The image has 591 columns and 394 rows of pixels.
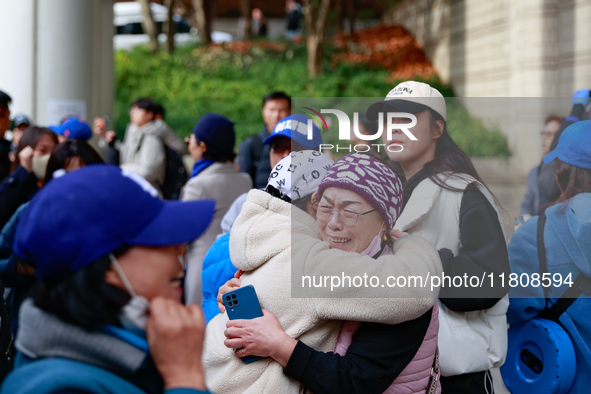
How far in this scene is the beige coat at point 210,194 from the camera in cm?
474

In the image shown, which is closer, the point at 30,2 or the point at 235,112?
the point at 30,2

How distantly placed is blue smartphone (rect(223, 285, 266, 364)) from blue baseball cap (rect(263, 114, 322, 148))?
44.3 inches

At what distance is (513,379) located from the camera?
3010 mm

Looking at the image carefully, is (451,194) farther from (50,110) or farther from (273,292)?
(50,110)

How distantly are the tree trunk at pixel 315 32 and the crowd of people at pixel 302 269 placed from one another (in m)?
13.5

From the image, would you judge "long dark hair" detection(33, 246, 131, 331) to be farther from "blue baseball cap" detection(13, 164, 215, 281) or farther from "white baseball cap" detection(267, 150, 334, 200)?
"white baseball cap" detection(267, 150, 334, 200)

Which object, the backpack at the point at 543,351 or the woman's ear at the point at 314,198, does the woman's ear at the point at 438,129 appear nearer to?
the woman's ear at the point at 314,198

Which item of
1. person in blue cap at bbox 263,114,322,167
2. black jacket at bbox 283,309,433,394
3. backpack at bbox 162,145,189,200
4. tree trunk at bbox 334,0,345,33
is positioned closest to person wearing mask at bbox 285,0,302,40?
tree trunk at bbox 334,0,345,33

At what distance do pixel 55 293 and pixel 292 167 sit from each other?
3.61 ft

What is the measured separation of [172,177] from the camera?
643 centimetres

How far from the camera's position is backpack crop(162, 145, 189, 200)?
640 cm

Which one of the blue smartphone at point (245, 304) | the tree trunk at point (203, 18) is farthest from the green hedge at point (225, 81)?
the blue smartphone at point (245, 304)

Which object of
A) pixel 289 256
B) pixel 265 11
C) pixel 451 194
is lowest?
pixel 289 256

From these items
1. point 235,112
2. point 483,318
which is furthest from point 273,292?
point 235,112
